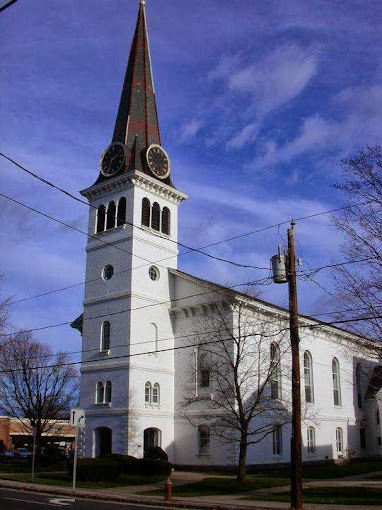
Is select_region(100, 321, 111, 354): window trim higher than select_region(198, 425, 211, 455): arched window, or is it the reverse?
select_region(100, 321, 111, 354): window trim

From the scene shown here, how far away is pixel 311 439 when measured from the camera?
44.8 meters

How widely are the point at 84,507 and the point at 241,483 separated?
36.1 ft

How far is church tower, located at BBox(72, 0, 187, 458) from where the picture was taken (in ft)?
125

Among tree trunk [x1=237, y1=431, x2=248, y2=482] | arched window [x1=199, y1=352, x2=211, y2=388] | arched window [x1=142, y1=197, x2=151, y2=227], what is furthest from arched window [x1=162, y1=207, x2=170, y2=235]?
tree trunk [x1=237, y1=431, x2=248, y2=482]

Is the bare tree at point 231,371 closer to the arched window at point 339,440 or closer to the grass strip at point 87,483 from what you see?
the grass strip at point 87,483

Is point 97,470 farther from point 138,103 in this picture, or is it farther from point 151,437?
point 138,103

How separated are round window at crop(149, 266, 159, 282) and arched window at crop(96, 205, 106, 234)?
17.5ft

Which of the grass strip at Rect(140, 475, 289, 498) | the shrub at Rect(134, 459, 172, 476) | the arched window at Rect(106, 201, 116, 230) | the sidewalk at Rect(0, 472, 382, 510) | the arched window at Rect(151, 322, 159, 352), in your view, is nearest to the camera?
the sidewalk at Rect(0, 472, 382, 510)

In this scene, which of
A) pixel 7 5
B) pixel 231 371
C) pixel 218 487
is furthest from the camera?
pixel 231 371

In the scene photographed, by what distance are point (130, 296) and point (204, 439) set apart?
1080 cm

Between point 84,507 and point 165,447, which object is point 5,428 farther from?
point 84,507

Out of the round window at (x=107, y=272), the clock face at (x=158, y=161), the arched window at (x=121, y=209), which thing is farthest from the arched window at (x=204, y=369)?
the clock face at (x=158, y=161)

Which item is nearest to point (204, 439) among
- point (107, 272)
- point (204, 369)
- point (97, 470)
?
point (204, 369)

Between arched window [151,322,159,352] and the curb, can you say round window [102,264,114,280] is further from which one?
the curb
